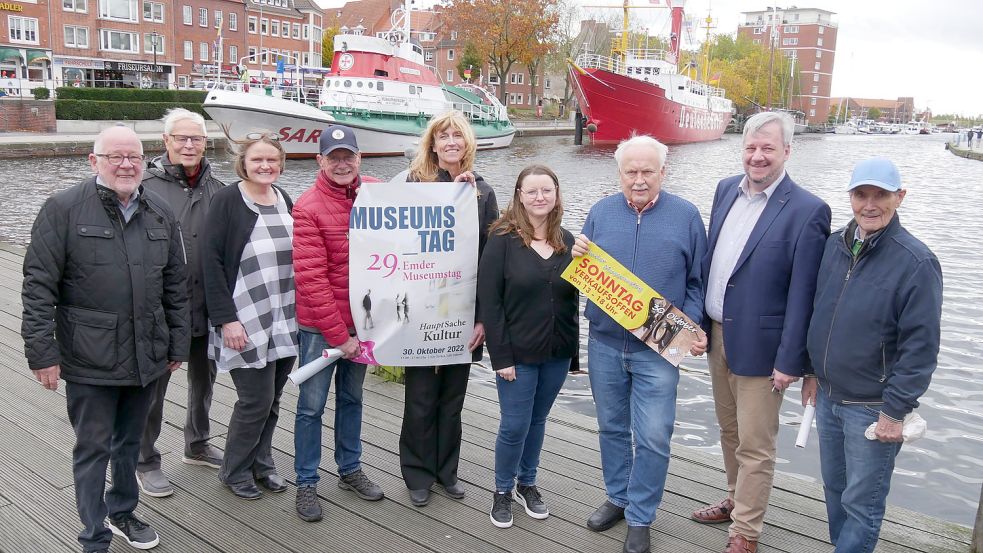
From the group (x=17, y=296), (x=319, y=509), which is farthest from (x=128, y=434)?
(x=17, y=296)

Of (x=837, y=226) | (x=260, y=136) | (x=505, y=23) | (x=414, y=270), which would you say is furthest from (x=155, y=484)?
(x=505, y=23)

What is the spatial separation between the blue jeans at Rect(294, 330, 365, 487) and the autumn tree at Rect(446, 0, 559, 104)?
55.0 m

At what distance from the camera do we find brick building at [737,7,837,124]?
119 meters

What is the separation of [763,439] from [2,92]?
1634 inches

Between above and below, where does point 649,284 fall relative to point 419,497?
above

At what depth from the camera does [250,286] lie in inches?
147

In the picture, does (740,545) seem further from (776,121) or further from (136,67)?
(136,67)

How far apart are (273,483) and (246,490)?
16 centimetres

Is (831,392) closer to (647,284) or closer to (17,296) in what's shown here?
(647,284)

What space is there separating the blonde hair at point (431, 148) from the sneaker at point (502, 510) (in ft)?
5.59

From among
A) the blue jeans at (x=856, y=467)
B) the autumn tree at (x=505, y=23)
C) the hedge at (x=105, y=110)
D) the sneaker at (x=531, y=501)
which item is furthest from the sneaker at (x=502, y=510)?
the autumn tree at (x=505, y=23)

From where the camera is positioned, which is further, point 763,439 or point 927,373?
point 763,439

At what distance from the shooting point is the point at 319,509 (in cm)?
382

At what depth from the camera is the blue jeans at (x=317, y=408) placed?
12.6ft
